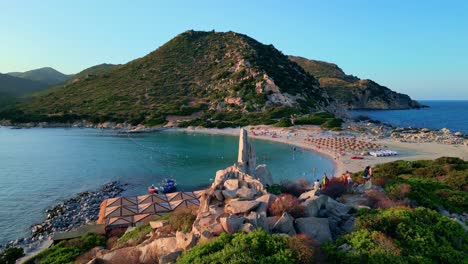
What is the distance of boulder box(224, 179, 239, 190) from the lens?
16328mm

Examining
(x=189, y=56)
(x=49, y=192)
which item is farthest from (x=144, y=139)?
(x=189, y=56)

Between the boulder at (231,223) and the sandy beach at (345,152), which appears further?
the sandy beach at (345,152)

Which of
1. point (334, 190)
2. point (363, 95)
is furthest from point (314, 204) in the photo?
point (363, 95)

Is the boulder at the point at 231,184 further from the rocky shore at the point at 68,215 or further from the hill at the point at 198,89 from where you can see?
the hill at the point at 198,89

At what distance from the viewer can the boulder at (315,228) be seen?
1297 centimetres

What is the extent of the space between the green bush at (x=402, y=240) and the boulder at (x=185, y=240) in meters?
4.89

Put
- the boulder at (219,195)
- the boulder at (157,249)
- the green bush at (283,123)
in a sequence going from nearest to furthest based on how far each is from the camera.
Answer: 1. the boulder at (157,249)
2. the boulder at (219,195)
3. the green bush at (283,123)

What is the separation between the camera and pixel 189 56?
147 m

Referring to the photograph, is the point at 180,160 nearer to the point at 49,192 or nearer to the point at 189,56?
the point at 49,192

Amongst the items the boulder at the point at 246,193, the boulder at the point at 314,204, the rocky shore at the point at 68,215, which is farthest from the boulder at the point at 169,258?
the rocky shore at the point at 68,215

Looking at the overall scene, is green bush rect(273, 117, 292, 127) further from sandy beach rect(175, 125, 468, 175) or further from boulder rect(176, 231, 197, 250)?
boulder rect(176, 231, 197, 250)

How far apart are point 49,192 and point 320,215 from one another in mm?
34088

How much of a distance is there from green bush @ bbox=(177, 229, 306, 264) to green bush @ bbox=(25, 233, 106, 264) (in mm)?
Answer: 10811

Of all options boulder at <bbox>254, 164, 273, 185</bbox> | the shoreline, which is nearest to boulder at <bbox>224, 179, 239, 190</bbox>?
boulder at <bbox>254, 164, 273, 185</bbox>
